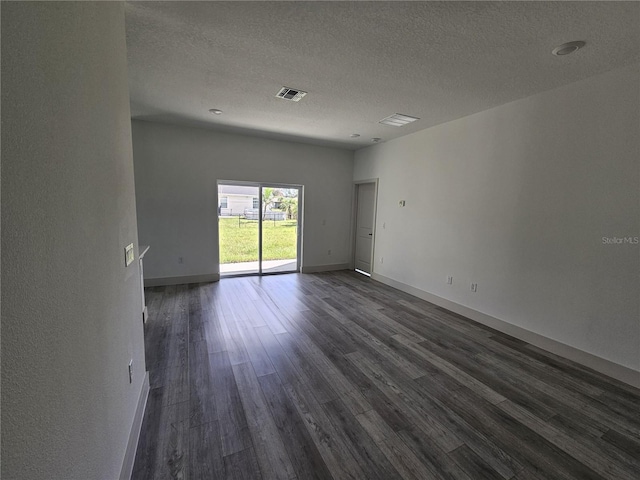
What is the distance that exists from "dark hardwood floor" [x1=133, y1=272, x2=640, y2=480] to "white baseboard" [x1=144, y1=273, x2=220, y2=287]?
4.77 ft

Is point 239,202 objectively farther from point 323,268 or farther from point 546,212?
point 546,212

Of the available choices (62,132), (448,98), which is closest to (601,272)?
(448,98)

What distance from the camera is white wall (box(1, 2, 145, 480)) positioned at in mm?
584

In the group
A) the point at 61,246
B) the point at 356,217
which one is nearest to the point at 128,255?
the point at 61,246

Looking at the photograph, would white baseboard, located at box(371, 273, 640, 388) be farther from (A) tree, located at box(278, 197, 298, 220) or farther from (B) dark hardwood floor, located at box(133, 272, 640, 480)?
(A) tree, located at box(278, 197, 298, 220)

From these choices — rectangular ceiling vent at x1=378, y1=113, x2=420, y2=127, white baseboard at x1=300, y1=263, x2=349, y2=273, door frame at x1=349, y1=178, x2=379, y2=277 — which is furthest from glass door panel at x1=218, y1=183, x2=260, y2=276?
rectangular ceiling vent at x1=378, y1=113, x2=420, y2=127

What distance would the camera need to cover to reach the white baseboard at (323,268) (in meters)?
6.19

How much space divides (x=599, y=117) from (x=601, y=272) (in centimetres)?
151

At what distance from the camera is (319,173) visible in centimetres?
607

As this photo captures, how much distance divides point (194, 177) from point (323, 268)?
11.1ft

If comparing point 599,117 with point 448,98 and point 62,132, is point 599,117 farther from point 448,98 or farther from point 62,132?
point 62,132

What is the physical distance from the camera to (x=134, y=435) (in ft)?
5.46

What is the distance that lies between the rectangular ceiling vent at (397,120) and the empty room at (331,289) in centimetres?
8

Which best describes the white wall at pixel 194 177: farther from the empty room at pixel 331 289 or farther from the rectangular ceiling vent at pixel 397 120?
the rectangular ceiling vent at pixel 397 120
